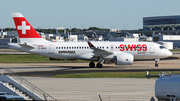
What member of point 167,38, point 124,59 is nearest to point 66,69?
point 124,59

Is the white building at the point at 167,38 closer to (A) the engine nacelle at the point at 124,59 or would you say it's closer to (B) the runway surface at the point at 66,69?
(B) the runway surface at the point at 66,69

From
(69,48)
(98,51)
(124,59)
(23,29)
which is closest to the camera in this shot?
(124,59)

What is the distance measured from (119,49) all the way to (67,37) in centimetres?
11138

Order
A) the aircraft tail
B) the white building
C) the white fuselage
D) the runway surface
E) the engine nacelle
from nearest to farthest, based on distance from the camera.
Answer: the runway surface < the engine nacelle < the aircraft tail < the white fuselage < the white building

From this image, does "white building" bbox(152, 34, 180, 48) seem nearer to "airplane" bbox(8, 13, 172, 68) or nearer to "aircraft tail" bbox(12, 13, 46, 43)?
"airplane" bbox(8, 13, 172, 68)

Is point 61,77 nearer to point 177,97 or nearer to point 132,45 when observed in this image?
point 132,45

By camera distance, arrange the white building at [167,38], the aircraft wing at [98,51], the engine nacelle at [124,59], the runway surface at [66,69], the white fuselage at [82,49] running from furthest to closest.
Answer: the white building at [167,38] → the white fuselage at [82,49] → the aircraft wing at [98,51] → the engine nacelle at [124,59] → the runway surface at [66,69]

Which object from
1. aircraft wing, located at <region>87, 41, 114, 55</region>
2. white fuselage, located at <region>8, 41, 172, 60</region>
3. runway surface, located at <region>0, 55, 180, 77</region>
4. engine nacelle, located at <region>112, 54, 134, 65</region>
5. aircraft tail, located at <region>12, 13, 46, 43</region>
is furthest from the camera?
white fuselage, located at <region>8, 41, 172, 60</region>

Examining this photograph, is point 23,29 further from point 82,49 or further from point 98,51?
point 98,51

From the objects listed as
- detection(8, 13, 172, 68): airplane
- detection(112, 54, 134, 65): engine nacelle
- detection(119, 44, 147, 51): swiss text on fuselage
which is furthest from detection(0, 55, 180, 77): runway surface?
Result: detection(119, 44, 147, 51): swiss text on fuselage

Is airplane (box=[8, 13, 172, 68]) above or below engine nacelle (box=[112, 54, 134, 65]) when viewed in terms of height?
above

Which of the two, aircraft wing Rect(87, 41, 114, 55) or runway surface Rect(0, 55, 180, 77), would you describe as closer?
runway surface Rect(0, 55, 180, 77)

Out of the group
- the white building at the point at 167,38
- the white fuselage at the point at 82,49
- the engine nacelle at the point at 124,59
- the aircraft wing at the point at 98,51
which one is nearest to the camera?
the engine nacelle at the point at 124,59

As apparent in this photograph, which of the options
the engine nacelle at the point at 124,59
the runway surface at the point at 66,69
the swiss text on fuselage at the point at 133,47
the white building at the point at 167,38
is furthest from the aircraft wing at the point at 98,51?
the white building at the point at 167,38
